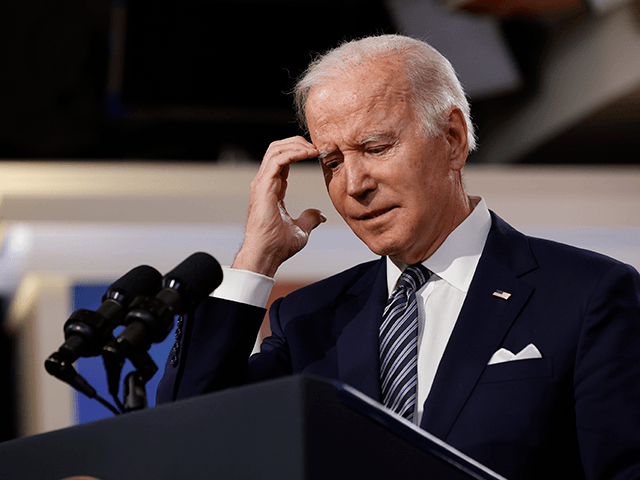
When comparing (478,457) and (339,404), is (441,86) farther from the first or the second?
(339,404)

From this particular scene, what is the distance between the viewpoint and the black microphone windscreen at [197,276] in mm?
982

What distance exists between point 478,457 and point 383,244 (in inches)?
16.2

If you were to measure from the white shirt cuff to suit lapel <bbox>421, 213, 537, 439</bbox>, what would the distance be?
34cm

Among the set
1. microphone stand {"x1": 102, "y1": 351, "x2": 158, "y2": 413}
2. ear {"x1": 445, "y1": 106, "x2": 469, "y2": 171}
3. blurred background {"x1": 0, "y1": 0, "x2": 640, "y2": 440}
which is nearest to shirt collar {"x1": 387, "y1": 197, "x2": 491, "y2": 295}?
ear {"x1": 445, "y1": 106, "x2": 469, "y2": 171}

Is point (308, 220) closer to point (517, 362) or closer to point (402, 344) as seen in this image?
point (402, 344)

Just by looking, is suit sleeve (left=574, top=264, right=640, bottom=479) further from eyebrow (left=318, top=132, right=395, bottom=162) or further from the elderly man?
eyebrow (left=318, top=132, right=395, bottom=162)

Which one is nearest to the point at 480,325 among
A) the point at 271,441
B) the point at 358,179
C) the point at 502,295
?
the point at 502,295

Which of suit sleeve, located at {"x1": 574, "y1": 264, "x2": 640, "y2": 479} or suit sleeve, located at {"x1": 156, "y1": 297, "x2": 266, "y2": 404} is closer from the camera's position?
suit sleeve, located at {"x1": 574, "y1": 264, "x2": 640, "y2": 479}

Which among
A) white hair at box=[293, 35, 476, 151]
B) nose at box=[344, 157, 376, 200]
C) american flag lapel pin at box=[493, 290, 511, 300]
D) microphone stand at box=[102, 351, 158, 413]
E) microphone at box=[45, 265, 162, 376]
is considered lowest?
microphone stand at box=[102, 351, 158, 413]

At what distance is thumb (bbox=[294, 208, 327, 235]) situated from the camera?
5.28 feet

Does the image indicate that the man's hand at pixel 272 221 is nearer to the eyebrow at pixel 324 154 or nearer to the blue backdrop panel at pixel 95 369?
the eyebrow at pixel 324 154

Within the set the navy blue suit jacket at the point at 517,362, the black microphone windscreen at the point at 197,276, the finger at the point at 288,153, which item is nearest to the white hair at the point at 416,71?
the finger at the point at 288,153

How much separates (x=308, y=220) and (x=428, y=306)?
1.17ft

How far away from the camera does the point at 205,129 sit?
16.0ft
